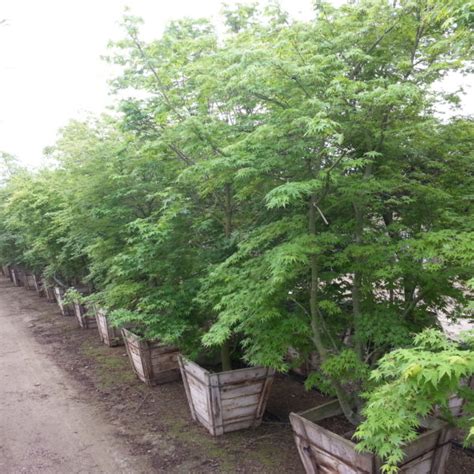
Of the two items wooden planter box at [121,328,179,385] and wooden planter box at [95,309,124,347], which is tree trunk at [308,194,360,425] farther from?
wooden planter box at [95,309,124,347]

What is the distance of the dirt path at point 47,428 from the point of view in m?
3.78

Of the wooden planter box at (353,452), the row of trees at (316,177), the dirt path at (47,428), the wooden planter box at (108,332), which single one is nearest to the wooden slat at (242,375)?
the row of trees at (316,177)

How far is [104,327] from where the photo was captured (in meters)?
7.29

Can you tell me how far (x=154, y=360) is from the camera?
5.39 metres

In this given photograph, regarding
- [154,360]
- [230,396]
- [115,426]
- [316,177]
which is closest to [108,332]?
[154,360]

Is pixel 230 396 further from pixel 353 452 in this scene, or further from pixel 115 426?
pixel 353 452

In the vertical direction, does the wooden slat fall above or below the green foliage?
below

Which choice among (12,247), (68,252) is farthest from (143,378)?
(12,247)

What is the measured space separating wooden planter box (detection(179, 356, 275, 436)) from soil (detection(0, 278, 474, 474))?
0.40ft

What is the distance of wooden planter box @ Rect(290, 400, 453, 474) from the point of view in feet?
8.66

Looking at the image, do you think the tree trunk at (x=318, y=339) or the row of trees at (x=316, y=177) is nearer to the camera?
the row of trees at (x=316, y=177)

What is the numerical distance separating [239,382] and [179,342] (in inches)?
31.8

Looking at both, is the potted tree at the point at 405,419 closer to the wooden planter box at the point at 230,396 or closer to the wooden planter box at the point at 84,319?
the wooden planter box at the point at 230,396

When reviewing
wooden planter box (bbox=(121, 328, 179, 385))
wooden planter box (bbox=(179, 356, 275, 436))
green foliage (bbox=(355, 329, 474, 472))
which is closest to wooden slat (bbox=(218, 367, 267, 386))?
wooden planter box (bbox=(179, 356, 275, 436))
